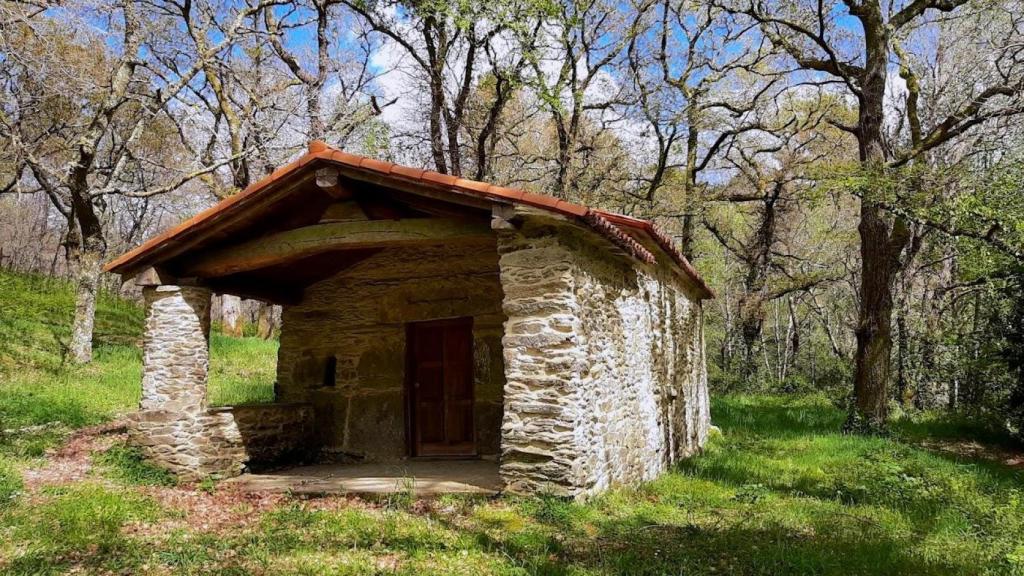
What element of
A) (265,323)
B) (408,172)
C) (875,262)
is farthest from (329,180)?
(265,323)

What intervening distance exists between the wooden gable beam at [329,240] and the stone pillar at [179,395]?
0.45 meters

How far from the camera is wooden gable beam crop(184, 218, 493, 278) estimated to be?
612 centimetres

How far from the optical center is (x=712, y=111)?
1625 cm

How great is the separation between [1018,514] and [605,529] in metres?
3.69

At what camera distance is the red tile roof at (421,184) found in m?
5.38

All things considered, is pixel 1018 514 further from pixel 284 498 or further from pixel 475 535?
pixel 284 498

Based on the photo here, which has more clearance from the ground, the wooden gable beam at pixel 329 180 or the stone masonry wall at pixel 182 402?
the wooden gable beam at pixel 329 180

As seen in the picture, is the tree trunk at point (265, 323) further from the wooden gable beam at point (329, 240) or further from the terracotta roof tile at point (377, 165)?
the terracotta roof tile at point (377, 165)

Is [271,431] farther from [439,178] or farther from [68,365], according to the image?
[68,365]

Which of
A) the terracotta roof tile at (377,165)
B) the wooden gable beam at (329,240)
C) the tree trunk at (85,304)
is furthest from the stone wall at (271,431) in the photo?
the tree trunk at (85,304)

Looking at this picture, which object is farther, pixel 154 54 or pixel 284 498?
pixel 154 54

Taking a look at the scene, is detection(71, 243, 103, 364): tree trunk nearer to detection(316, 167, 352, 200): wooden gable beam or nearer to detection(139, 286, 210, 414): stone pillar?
detection(139, 286, 210, 414): stone pillar

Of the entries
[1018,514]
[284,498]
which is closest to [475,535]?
[284,498]

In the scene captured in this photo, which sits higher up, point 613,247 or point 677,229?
point 677,229
